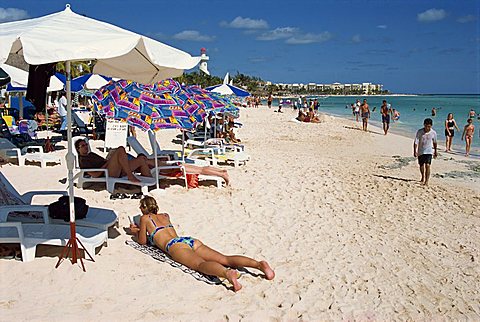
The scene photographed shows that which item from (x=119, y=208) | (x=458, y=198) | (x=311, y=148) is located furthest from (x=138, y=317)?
(x=311, y=148)

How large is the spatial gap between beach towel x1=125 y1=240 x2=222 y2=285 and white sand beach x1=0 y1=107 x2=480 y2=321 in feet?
0.18

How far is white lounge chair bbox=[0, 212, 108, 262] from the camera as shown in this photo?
162 inches

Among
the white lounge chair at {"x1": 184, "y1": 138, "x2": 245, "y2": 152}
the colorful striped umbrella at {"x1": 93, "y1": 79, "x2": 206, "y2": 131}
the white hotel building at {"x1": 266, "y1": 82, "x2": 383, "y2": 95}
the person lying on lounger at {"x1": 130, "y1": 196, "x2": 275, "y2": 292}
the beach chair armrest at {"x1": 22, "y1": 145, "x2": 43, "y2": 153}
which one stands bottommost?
the person lying on lounger at {"x1": 130, "y1": 196, "x2": 275, "y2": 292}

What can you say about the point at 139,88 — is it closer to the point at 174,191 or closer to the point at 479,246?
the point at 174,191

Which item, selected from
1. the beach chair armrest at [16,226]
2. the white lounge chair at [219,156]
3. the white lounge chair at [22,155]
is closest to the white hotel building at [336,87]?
the white lounge chair at [219,156]

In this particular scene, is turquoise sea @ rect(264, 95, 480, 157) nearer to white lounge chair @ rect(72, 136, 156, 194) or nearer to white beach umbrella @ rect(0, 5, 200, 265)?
white lounge chair @ rect(72, 136, 156, 194)

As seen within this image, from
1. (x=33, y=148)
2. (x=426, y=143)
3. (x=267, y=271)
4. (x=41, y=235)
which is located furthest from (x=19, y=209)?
(x=426, y=143)

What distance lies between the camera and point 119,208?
6.00 meters

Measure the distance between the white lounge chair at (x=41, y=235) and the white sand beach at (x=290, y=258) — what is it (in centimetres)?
14

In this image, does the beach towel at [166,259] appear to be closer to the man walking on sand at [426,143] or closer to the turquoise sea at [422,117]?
the man walking on sand at [426,143]

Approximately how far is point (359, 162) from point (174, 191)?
6270 mm

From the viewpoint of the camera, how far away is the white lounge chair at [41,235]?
162 inches

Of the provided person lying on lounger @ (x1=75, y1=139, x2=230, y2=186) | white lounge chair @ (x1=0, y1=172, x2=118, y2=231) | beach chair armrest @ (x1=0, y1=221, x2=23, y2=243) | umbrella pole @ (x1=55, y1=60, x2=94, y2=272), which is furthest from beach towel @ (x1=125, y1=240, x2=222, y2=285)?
person lying on lounger @ (x1=75, y1=139, x2=230, y2=186)

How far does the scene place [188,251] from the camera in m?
4.20
